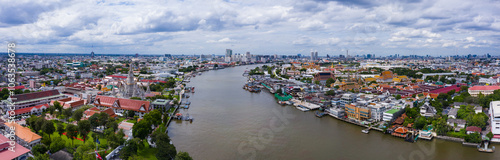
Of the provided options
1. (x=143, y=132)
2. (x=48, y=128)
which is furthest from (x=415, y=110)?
(x=48, y=128)

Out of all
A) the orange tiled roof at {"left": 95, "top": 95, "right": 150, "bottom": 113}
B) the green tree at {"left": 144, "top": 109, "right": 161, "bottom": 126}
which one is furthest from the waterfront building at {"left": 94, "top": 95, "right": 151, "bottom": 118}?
the green tree at {"left": 144, "top": 109, "right": 161, "bottom": 126}

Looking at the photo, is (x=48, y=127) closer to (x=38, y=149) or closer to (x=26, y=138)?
(x=26, y=138)

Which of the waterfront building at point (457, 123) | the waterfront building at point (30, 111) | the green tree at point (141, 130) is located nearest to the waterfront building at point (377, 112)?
the waterfront building at point (457, 123)

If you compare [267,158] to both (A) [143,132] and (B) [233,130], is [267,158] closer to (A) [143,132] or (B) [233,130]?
(B) [233,130]

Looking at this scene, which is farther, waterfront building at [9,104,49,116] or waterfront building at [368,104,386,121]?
waterfront building at [368,104,386,121]

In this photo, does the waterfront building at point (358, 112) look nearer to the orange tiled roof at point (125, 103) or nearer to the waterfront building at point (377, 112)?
the waterfront building at point (377, 112)

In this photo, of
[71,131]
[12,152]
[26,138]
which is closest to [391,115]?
[71,131]

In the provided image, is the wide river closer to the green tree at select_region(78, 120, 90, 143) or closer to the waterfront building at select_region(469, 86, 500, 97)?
the green tree at select_region(78, 120, 90, 143)

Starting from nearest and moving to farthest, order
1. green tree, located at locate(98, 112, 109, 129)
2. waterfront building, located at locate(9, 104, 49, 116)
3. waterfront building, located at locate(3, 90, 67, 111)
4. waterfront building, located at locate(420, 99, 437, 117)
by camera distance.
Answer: green tree, located at locate(98, 112, 109, 129), waterfront building, located at locate(9, 104, 49, 116), waterfront building, located at locate(420, 99, 437, 117), waterfront building, located at locate(3, 90, 67, 111)
